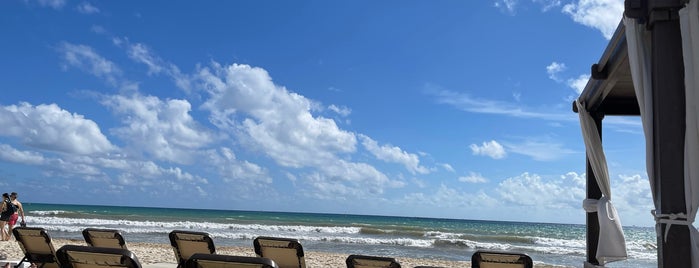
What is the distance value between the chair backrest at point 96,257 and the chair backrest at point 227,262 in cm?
29

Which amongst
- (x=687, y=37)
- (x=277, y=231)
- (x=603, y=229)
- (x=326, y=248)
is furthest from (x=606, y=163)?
(x=277, y=231)

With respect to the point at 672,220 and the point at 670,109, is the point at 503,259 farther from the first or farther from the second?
the point at 670,109

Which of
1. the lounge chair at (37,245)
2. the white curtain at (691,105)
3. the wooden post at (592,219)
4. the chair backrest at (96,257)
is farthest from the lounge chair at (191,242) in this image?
the wooden post at (592,219)

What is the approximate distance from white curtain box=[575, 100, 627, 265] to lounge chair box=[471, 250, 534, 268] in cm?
119

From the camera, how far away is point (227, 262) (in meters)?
2.27

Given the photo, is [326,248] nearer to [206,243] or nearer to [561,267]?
[561,267]

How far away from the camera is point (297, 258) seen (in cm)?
406

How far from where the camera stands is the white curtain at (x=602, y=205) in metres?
4.54

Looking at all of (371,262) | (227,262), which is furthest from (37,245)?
(227,262)

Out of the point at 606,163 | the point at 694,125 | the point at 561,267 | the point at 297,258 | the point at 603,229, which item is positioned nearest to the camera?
the point at 694,125

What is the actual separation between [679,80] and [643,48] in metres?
0.29

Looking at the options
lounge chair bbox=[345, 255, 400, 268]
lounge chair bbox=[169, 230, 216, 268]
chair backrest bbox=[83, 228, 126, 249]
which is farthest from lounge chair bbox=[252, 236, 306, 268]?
chair backrest bbox=[83, 228, 126, 249]

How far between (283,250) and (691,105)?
8.73 feet

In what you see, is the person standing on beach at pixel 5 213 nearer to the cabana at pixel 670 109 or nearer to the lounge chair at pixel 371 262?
the lounge chair at pixel 371 262
